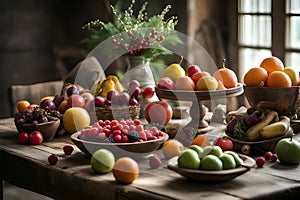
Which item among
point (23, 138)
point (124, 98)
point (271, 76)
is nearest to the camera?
point (271, 76)

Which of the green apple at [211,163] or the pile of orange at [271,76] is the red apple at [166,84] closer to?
the pile of orange at [271,76]

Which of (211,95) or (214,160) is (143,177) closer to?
(214,160)

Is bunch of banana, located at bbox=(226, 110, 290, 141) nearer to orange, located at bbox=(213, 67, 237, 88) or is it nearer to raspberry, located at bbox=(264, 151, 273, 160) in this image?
raspberry, located at bbox=(264, 151, 273, 160)

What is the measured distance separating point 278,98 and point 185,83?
379 mm

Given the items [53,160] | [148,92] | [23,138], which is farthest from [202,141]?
[23,138]

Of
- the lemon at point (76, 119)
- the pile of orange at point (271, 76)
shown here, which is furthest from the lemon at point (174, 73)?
the lemon at point (76, 119)

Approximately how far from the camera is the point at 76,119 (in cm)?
276

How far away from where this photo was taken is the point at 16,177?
2.57 metres

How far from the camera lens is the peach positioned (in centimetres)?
257

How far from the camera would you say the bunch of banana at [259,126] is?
7.76ft

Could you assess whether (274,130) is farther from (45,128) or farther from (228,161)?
(45,128)

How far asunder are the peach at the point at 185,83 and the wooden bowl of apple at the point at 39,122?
0.55 meters

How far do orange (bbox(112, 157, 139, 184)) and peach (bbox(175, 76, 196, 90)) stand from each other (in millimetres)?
598

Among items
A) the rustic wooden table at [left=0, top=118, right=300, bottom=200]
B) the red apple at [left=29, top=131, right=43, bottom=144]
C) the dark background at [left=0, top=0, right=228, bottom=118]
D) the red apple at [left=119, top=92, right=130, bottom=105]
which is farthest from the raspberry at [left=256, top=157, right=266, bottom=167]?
the dark background at [left=0, top=0, right=228, bottom=118]
